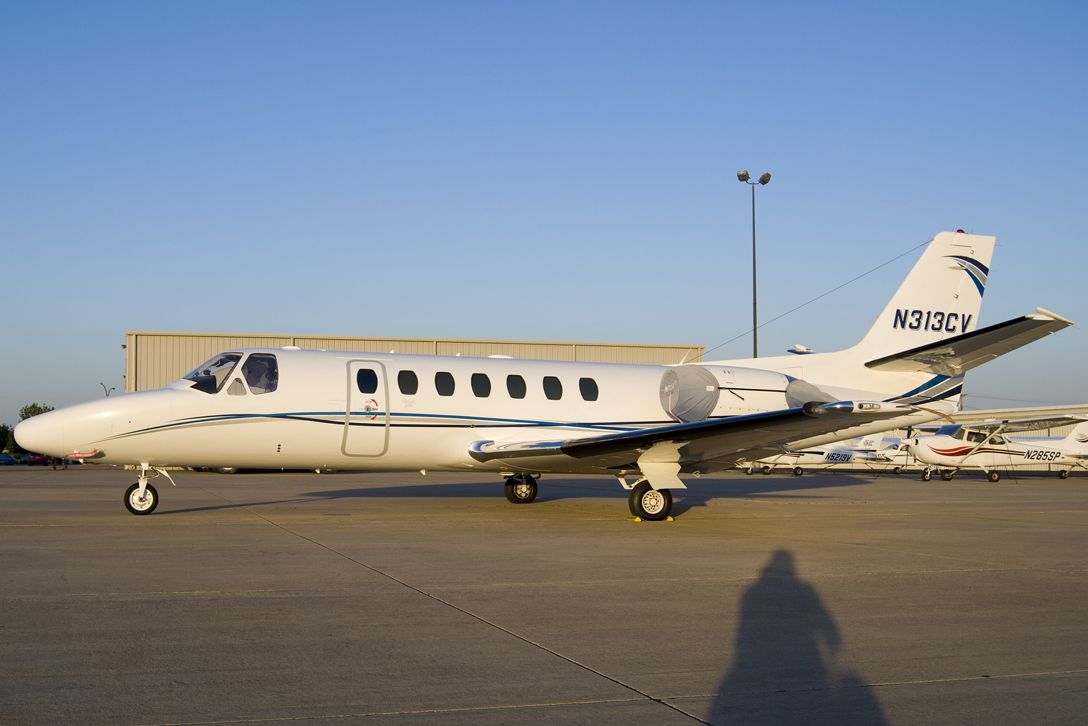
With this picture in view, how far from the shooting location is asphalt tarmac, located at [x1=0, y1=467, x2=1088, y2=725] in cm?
562

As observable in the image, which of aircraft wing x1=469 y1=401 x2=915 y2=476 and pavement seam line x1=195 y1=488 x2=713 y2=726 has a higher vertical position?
aircraft wing x1=469 y1=401 x2=915 y2=476

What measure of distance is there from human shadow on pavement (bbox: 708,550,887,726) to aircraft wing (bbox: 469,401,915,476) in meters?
5.76

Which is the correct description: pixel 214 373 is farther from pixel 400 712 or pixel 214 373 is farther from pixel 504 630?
pixel 400 712

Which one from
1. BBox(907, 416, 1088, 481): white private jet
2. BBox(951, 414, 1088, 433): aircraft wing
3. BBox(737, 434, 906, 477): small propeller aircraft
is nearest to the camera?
BBox(907, 416, 1088, 481): white private jet

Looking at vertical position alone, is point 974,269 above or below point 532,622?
above

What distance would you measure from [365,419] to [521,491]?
185 inches

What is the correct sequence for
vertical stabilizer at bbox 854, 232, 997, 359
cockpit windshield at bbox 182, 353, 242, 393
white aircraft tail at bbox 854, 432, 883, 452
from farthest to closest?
white aircraft tail at bbox 854, 432, 883, 452 → vertical stabilizer at bbox 854, 232, 997, 359 → cockpit windshield at bbox 182, 353, 242, 393

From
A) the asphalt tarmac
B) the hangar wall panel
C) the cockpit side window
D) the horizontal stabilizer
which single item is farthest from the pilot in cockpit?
the hangar wall panel

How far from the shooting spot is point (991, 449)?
3872 centimetres

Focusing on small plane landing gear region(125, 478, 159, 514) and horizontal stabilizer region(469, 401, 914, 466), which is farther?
small plane landing gear region(125, 478, 159, 514)

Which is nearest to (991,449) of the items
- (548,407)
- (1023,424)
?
(1023,424)

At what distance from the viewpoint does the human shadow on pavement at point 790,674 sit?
5.46 meters

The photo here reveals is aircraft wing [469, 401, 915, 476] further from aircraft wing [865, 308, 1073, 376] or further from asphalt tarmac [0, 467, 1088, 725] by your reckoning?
aircraft wing [865, 308, 1073, 376]

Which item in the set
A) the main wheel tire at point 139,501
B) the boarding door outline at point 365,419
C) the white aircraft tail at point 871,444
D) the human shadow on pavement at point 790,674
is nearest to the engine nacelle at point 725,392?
the boarding door outline at point 365,419
